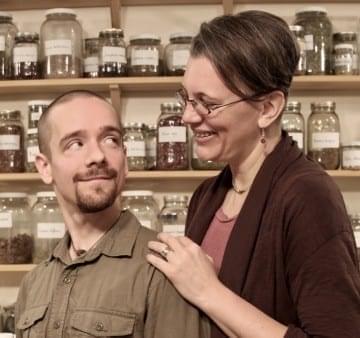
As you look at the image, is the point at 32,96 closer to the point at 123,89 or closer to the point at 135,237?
the point at 123,89

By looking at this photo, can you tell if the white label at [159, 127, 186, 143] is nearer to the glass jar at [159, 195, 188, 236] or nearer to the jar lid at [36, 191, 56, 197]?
the glass jar at [159, 195, 188, 236]

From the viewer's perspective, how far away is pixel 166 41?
2.15 m

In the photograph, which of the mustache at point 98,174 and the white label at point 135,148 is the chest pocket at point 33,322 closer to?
the mustache at point 98,174

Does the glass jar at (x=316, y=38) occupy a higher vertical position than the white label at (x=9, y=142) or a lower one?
higher

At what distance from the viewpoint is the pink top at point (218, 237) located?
3.64ft

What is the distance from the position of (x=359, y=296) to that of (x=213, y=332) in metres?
0.21

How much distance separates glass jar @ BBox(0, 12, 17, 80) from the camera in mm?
2008

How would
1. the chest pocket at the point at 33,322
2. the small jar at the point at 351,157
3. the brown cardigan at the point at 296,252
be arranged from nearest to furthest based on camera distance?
→ the brown cardigan at the point at 296,252 < the chest pocket at the point at 33,322 < the small jar at the point at 351,157

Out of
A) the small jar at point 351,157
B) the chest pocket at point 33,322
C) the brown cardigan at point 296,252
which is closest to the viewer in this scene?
the brown cardigan at point 296,252

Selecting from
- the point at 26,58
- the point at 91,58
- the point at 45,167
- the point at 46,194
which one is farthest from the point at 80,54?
the point at 45,167

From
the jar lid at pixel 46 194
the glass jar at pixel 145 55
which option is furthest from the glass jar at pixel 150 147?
the jar lid at pixel 46 194

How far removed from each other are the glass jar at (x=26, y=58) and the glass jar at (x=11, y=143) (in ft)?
0.37

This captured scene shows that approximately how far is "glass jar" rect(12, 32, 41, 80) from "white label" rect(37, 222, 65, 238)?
42 centimetres

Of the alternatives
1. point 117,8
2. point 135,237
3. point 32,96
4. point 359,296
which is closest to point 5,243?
point 32,96
